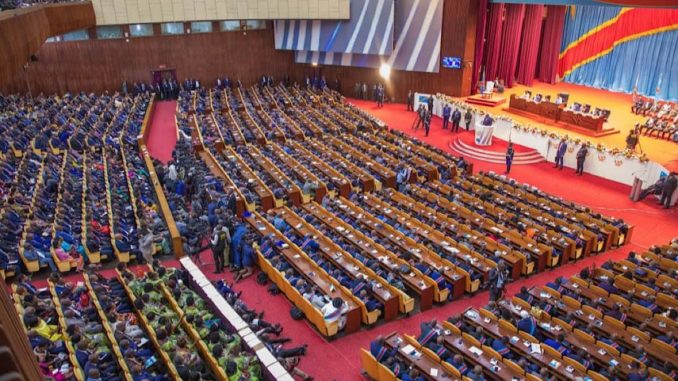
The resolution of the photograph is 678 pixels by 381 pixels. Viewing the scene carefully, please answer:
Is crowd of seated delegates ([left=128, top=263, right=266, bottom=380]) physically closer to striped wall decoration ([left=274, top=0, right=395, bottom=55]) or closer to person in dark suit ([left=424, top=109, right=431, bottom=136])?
person in dark suit ([left=424, top=109, right=431, bottom=136])

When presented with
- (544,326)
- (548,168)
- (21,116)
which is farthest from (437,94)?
(21,116)

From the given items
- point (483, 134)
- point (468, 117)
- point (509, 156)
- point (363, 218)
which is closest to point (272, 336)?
point (363, 218)

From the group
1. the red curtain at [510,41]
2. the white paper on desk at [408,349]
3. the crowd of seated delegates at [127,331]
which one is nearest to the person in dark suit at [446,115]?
the red curtain at [510,41]

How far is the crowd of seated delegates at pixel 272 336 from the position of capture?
937 cm

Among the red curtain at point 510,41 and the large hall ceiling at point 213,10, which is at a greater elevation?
the large hall ceiling at point 213,10

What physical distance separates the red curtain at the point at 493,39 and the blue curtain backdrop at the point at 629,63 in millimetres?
3920

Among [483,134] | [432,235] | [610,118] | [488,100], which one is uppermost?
[488,100]

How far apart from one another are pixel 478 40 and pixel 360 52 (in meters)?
6.97

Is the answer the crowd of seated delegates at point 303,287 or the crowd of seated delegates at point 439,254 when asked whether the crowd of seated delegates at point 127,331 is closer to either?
the crowd of seated delegates at point 303,287

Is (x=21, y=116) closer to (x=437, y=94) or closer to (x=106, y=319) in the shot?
(x=106, y=319)

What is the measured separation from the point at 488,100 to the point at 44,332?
22521mm

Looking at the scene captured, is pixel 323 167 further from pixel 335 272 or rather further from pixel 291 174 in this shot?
pixel 335 272

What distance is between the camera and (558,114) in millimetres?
21969

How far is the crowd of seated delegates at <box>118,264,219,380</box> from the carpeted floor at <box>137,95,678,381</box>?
6.77ft
